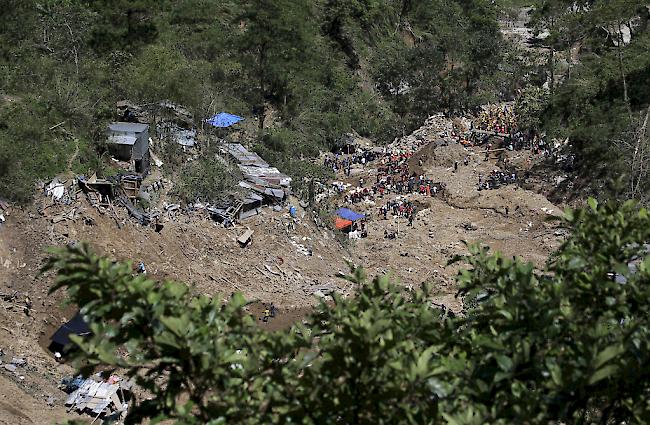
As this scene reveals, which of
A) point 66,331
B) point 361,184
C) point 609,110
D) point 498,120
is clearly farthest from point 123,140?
point 498,120

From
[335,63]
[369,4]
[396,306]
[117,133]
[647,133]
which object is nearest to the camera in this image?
[396,306]

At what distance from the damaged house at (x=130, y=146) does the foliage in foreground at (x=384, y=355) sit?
1556cm

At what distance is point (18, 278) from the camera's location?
1477 cm

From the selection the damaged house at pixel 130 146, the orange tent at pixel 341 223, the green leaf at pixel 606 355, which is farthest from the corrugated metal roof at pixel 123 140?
the green leaf at pixel 606 355

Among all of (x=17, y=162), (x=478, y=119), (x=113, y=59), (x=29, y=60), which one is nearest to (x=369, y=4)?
(x=478, y=119)

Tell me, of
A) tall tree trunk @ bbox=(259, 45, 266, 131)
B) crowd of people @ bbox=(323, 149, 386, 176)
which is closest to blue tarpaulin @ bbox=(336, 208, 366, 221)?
crowd of people @ bbox=(323, 149, 386, 176)

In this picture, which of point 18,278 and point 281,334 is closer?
point 281,334

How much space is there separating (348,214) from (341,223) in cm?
73

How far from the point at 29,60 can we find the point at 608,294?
21.0 metres

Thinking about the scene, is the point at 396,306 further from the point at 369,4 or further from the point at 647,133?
the point at 369,4

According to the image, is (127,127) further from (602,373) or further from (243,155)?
(602,373)

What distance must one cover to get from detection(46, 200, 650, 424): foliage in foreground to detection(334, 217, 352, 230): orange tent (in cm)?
1845

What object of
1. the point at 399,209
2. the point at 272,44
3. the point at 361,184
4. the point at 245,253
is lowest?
the point at 361,184

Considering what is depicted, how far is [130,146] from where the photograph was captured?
61.8ft
